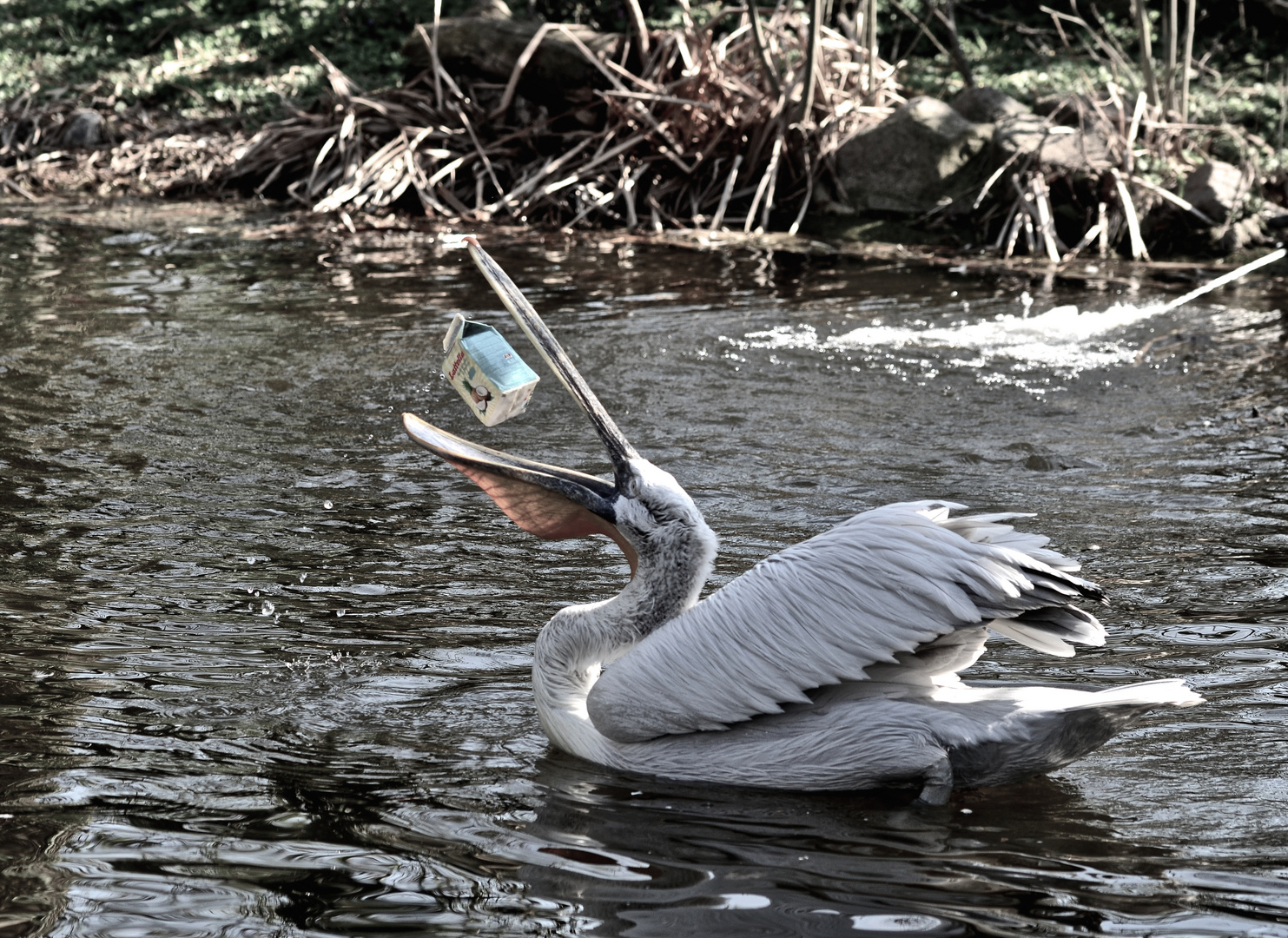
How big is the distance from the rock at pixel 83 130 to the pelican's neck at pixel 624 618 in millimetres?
10189

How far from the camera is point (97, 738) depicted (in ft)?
9.37

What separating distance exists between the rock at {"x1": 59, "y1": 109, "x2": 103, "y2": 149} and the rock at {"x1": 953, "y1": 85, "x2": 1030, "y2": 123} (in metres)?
6.62

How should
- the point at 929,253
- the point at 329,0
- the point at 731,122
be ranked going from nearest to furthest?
the point at 929,253
the point at 731,122
the point at 329,0

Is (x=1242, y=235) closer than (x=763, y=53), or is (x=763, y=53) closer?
(x=1242, y=235)

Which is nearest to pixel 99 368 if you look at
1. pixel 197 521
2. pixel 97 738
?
pixel 197 521

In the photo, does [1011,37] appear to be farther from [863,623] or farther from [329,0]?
[863,623]

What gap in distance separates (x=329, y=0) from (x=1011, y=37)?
624cm

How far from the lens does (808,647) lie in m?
2.66

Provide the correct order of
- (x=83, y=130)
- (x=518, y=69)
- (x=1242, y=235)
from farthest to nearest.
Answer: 1. (x=83, y=130)
2. (x=518, y=69)
3. (x=1242, y=235)

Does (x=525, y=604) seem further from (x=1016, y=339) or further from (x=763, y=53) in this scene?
(x=763, y=53)

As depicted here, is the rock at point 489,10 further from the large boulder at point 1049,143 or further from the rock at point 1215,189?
the rock at point 1215,189

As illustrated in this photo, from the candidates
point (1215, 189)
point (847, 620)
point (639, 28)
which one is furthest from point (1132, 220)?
point (847, 620)

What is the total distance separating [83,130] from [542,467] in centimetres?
1017

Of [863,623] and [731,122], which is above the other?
[731,122]
